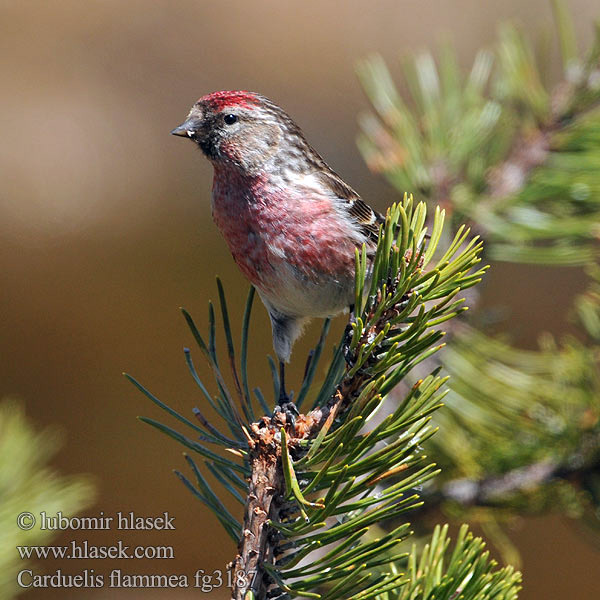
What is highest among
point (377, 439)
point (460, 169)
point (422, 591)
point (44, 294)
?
point (44, 294)

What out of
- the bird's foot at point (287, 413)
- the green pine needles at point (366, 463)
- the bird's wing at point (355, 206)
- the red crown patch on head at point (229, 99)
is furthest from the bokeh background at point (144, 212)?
the green pine needles at point (366, 463)

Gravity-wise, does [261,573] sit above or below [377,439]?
below

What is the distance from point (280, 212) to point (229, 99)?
37 cm

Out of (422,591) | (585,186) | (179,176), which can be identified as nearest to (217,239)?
(179,176)

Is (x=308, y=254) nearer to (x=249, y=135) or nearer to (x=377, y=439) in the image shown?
(x=249, y=135)

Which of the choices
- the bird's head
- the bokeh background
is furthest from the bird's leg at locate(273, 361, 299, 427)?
the bokeh background

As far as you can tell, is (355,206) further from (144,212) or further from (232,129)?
(144,212)

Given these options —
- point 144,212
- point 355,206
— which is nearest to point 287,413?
point 355,206

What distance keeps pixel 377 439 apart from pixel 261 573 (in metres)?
0.25

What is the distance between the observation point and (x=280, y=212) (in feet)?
6.23

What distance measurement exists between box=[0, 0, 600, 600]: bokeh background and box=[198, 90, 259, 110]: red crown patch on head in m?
1.30

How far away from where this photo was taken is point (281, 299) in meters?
1.87

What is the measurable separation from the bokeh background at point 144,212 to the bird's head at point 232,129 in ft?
4.04

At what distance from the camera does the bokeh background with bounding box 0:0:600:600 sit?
12.5 ft
